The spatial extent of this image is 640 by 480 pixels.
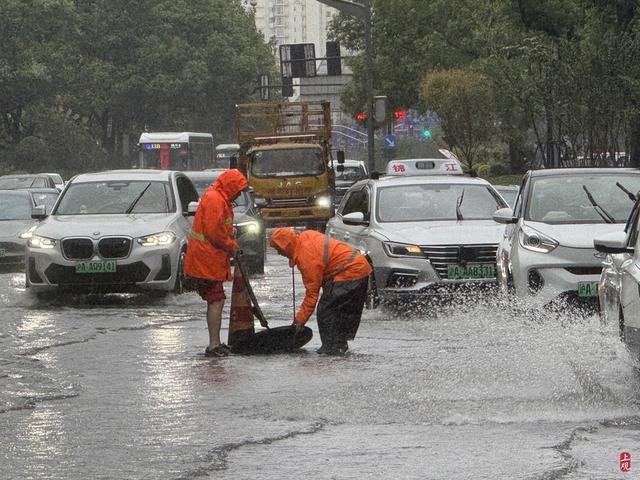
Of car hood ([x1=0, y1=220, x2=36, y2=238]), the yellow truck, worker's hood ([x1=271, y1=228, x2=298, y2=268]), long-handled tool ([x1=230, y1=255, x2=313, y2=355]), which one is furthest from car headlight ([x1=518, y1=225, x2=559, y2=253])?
the yellow truck

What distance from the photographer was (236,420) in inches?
388

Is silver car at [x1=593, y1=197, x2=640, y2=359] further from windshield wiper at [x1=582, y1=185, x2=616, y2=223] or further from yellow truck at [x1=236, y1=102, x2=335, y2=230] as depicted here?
yellow truck at [x1=236, y1=102, x2=335, y2=230]

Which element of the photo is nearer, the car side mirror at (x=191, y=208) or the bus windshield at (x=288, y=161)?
the car side mirror at (x=191, y=208)

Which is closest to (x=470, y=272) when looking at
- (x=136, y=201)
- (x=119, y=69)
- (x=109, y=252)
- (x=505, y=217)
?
(x=505, y=217)

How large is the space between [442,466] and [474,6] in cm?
5337

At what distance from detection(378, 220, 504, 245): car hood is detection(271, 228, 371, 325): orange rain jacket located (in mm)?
3864

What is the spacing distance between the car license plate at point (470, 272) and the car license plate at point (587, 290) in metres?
2.38

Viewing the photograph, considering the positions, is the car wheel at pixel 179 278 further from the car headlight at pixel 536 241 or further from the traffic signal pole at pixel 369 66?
the traffic signal pole at pixel 369 66

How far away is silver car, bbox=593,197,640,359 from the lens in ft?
33.8

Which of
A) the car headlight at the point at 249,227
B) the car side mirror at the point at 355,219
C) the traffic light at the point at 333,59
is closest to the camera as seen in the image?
the car side mirror at the point at 355,219

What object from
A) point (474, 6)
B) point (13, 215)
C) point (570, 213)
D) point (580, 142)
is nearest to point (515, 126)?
point (474, 6)

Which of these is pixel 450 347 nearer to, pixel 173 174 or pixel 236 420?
pixel 236 420

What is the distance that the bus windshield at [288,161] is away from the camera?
121 ft

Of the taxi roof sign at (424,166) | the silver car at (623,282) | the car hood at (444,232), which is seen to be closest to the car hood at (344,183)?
the taxi roof sign at (424,166)
